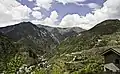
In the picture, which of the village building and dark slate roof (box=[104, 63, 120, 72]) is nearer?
dark slate roof (box=[104, 63, 120, 72])

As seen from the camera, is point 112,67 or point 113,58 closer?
point 112,67

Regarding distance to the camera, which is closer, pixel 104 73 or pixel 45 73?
pixel 104 73

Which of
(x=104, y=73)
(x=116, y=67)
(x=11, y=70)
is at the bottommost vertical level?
(x=11, y=70)

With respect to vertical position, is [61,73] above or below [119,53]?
below

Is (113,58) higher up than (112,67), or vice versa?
(113,58)

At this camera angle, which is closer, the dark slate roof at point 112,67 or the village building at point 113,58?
the dark slate roof at point 112,67

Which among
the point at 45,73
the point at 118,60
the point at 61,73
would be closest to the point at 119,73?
the point at 118,60

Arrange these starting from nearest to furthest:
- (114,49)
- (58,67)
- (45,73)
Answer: (114,49) → (58,67) → (45,73)

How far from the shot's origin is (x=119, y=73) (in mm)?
22562

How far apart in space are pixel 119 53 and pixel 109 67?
3.11 m

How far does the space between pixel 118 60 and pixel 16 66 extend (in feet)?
75.8

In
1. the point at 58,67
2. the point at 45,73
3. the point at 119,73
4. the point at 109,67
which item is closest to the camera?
the point at 119,73

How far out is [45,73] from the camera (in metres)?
46.4

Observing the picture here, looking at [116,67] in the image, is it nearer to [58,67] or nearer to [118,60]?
[118,60]
